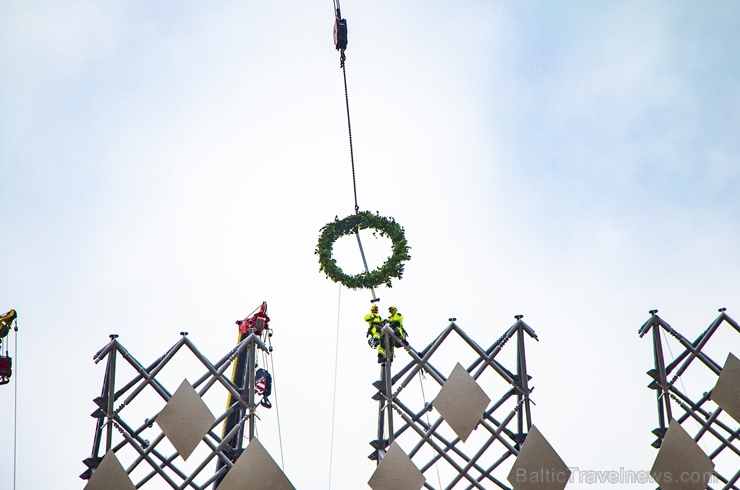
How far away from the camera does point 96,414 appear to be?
12.6 meters

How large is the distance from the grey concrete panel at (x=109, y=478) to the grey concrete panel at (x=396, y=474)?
3.08 meters

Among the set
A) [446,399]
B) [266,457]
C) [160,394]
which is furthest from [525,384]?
[160,394]

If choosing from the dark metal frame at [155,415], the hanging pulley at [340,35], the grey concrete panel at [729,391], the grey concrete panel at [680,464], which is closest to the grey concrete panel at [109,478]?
the dark metal frame at [155,415]

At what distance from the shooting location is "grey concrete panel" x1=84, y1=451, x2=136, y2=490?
12164 millimetres

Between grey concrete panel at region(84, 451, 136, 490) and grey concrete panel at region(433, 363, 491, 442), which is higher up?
grey concrete panel at region(433, 363, 491, 442)

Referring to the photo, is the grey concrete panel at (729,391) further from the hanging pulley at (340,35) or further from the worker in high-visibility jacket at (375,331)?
the hanging pulley at (340,35)

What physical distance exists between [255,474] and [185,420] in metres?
1.12

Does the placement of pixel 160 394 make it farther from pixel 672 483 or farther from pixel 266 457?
pixel 672 483

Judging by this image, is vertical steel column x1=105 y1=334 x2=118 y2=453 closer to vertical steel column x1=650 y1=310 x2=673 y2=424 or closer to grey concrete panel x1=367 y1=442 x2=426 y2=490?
grey concrete panel x1=367 y1=442 x2=426 y2=490

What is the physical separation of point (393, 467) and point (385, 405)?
2.91 feet

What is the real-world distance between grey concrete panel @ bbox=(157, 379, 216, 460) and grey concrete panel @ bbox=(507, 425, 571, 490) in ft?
13.2

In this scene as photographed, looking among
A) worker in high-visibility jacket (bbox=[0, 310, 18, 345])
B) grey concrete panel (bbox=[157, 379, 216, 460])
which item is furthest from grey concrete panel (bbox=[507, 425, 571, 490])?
worker in high-visibility jacket (bbox=[0, 310, 18, 345])

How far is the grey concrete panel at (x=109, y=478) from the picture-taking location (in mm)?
12164

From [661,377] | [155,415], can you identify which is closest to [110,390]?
[155,415]
